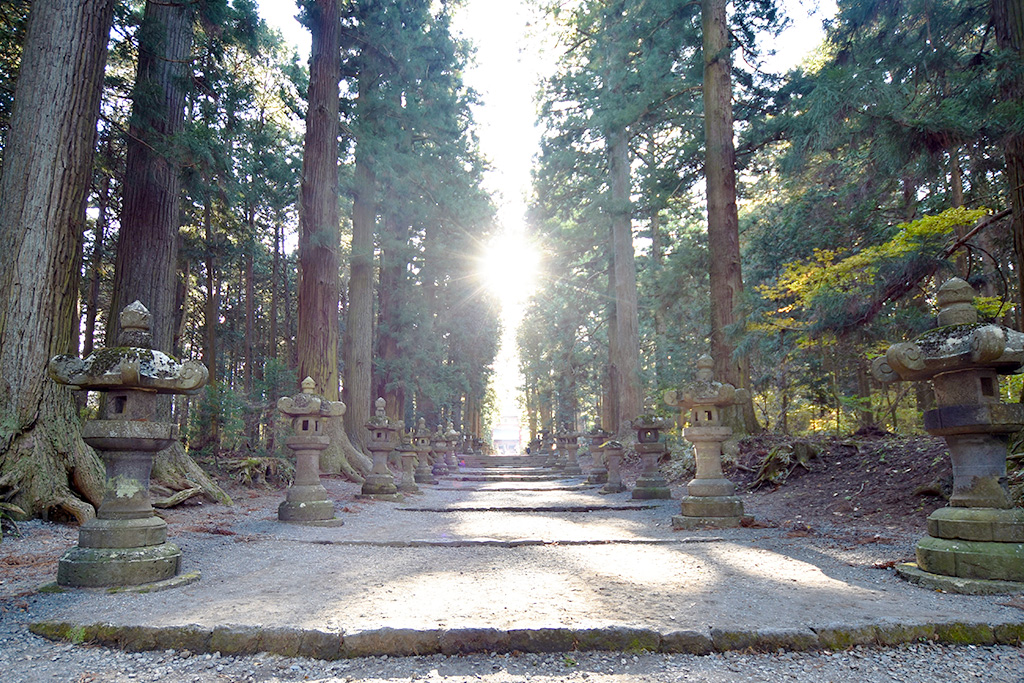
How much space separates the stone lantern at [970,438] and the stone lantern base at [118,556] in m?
5.02

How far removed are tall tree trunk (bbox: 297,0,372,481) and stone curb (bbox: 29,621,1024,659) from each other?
25.5ft

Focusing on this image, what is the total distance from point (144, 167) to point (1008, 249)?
42.2ft

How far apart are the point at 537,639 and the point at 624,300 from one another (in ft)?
47.0

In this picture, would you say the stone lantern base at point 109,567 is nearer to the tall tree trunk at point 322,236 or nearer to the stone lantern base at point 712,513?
the stone lantern base at point 712,513

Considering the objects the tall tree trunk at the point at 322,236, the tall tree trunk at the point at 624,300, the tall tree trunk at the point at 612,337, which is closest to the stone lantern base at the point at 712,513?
the tall tree trunk at the point at 322,236

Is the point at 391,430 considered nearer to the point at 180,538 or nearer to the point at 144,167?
the point at 180,538

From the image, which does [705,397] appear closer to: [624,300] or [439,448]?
[624,300]

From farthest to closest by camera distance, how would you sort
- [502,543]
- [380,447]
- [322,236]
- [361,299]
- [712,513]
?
[361,299], [322,236], [380,447], [712,513], [502,543]

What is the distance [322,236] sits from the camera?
1032 cm

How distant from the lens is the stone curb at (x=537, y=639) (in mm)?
2564

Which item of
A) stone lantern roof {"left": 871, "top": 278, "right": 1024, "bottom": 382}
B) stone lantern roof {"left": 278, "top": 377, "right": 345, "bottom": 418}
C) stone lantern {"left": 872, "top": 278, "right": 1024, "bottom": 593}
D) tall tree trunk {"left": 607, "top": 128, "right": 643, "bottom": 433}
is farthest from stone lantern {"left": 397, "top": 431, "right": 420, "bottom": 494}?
stone lantern roof {"left": 871, "top": 278, "right": 1024, "bottom": 382}

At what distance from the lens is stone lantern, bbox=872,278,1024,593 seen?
337cm

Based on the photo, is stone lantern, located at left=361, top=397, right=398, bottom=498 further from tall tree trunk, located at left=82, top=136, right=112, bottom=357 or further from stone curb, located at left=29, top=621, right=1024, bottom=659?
tall tree trunk, located at left=82, top=136, right=112, bottom=357

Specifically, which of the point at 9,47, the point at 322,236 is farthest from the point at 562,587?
the point at 9,47
